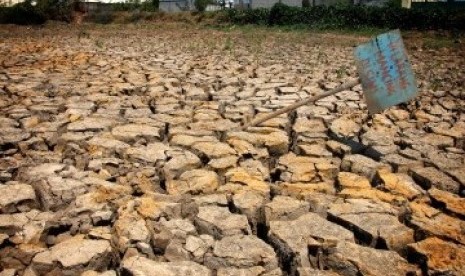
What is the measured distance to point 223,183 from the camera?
1.97 meters

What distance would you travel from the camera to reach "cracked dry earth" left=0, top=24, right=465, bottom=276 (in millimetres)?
1396

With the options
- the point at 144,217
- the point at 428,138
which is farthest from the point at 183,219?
the point at 428,138

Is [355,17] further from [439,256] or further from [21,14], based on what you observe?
[439,256]

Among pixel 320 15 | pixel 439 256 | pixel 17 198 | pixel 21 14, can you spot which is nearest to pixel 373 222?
pixel 439 256

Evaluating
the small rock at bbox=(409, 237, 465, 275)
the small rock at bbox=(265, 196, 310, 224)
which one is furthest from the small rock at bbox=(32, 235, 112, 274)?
the small rock at bbox=(409, 237, 465, 275)

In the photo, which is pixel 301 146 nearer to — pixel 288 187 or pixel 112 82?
pixel 288 187

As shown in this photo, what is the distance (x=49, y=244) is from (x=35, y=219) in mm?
157

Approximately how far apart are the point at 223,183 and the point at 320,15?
12.3 metres

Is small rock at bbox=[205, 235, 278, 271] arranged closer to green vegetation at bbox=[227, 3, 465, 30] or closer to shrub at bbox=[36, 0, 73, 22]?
green vegetation at bbox=[227, 3, 465, 30]

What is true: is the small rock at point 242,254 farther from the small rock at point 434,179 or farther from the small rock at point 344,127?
the small rock at point 344,127

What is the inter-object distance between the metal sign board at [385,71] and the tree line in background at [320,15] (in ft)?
34.9

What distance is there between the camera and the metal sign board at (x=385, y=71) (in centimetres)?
238

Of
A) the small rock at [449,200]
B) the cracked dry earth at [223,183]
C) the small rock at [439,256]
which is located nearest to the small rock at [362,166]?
the cracked dry earth at [223,183]

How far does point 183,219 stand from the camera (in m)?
1.63
